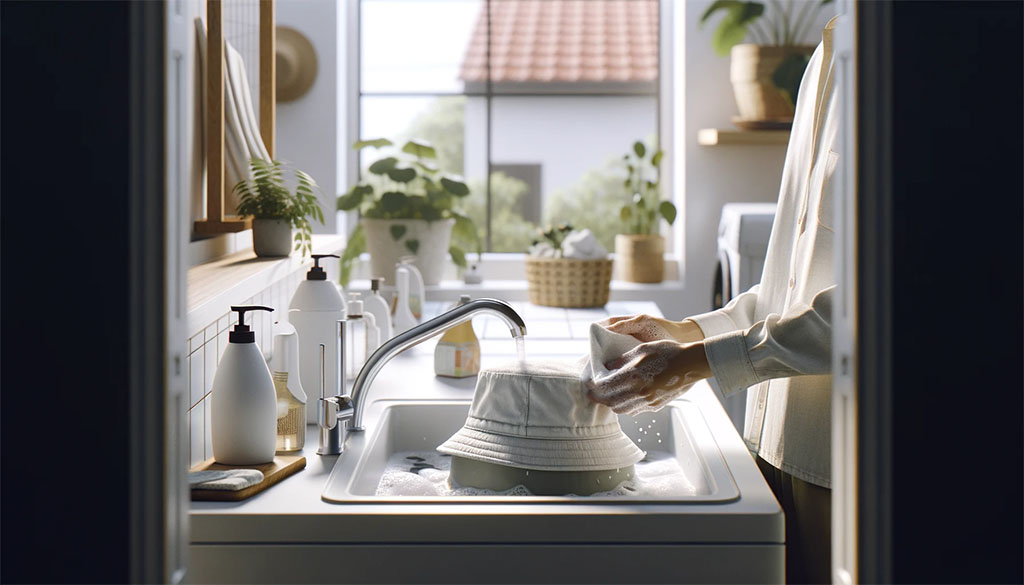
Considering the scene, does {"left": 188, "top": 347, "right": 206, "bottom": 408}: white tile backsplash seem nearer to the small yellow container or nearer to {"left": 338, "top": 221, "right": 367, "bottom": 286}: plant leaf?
the small yellow container

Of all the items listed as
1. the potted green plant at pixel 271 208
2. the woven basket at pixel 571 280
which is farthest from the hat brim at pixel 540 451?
the woven basket at pixel 571 280

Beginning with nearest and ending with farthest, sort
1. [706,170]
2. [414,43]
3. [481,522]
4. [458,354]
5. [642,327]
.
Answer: [481,522] < [642,327] < [458,354] < [706,170] < [414,43]

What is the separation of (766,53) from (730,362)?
244cm

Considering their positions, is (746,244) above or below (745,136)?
below

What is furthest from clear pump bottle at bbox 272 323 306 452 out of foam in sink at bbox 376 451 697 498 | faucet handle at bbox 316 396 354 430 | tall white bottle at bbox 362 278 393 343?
tall white bottle at bbox 362 278 393 343

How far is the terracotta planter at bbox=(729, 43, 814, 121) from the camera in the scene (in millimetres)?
3461

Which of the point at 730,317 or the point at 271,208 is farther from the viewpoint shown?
the point at 271,208

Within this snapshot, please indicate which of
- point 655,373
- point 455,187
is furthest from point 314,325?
point 455,187

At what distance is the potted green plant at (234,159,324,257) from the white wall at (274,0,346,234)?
5.36 feet

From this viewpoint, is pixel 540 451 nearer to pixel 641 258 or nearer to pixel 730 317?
pixel 730 317

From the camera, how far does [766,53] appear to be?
3463 mm

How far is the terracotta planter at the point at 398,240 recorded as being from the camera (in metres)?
3.41
